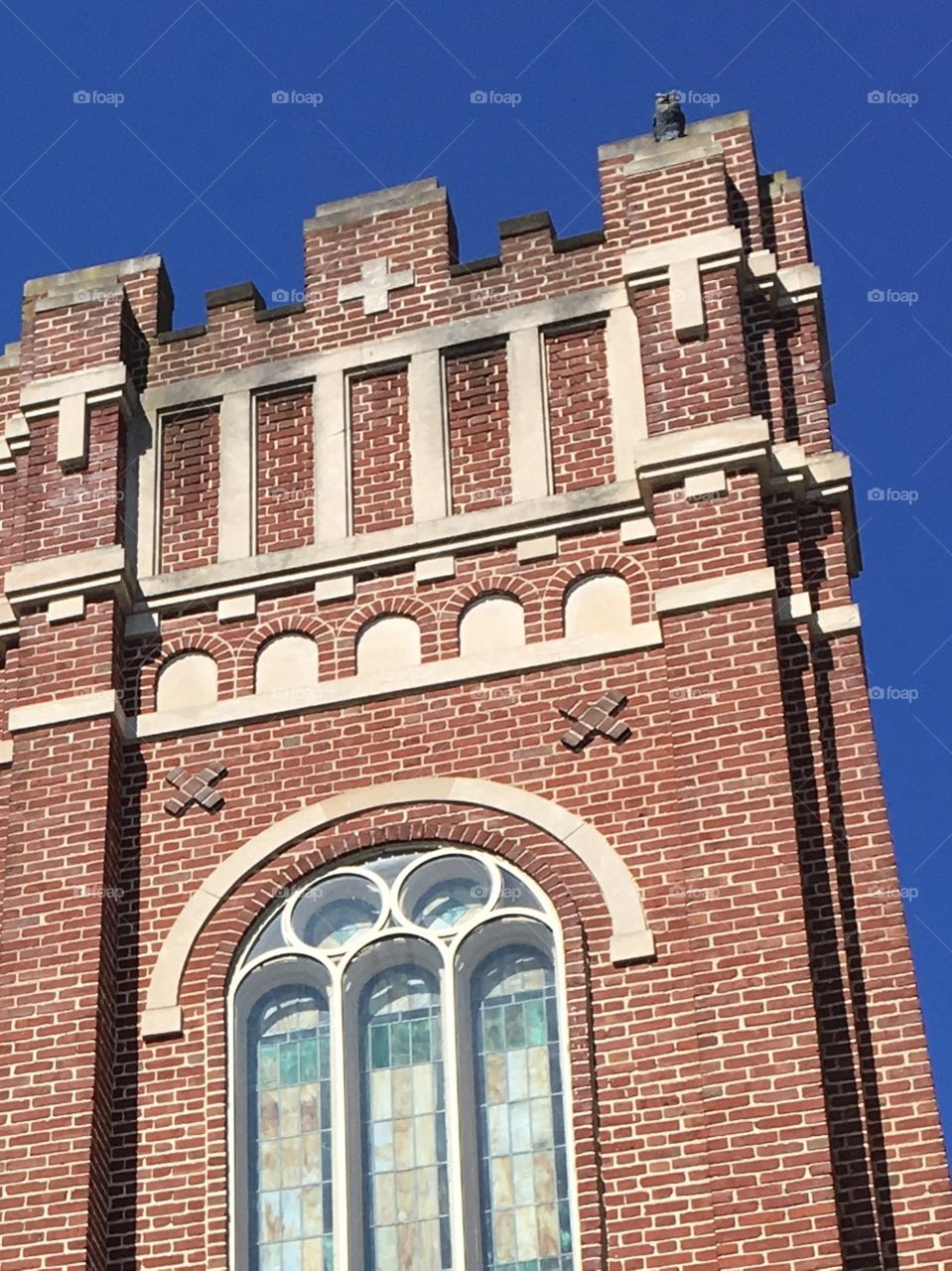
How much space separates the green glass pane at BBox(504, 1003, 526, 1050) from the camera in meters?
18.0

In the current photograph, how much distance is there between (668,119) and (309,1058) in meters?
8.71

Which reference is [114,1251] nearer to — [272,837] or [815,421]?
[272,837]

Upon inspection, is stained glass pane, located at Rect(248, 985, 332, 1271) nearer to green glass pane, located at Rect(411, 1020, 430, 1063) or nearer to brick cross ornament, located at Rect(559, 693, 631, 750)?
green glass pane, located at Rect(411, 1020, 430, 1063)

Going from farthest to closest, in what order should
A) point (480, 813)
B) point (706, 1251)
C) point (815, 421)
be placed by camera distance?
point (815, 421)
point (480, 813)
point (706, 1251)

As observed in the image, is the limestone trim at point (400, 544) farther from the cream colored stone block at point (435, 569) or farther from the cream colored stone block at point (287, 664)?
the cream colored stone block at point (287, 664)

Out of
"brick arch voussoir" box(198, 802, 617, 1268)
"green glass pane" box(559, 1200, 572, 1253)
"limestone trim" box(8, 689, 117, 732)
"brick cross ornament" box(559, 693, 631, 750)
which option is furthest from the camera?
"limestone trim" box(8, 689, 117, 732)

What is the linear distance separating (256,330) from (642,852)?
6.39m

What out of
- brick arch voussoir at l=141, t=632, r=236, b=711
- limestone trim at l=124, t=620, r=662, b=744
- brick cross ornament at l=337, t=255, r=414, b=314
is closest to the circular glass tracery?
limestone trim at l=124, t=620, r=662, b=744

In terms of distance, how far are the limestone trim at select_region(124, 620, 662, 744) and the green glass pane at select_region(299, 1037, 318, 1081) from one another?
268 centimetres

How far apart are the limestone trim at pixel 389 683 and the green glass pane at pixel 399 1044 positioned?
2673 mm

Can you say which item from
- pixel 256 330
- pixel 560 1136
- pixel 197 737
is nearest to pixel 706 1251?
pixel 560 1136

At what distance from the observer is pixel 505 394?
21.2 metres

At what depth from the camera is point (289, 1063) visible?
18297 millimetres

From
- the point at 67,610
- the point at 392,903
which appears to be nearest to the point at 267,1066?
the point at 392,903
